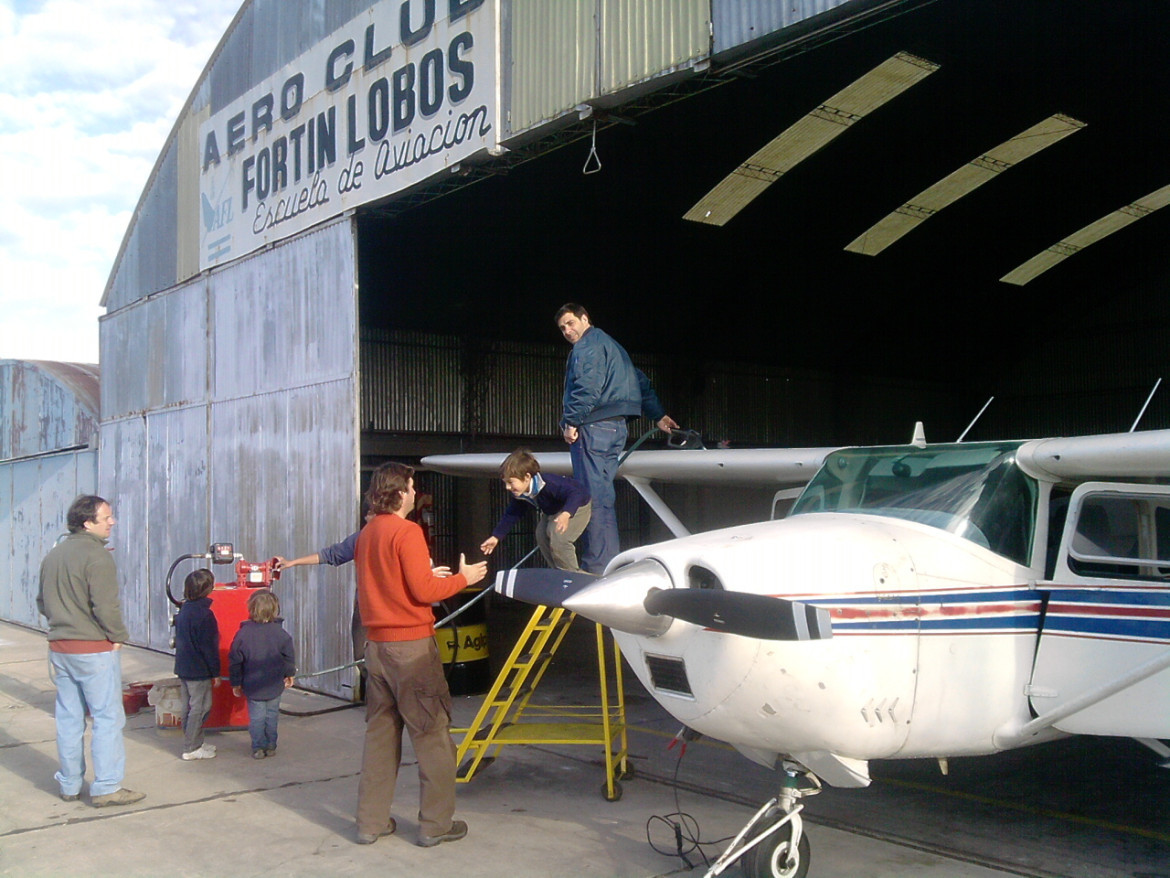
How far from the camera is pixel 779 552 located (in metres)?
3.94

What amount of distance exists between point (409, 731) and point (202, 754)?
2.72 meters

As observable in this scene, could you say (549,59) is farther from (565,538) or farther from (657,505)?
(565,538)

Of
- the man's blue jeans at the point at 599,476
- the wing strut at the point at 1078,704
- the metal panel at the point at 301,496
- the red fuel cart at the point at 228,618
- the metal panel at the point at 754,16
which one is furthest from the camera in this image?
the metal panel at the point at 301,496

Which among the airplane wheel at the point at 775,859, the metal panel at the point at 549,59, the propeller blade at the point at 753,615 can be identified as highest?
the metal panel at the point at 549,59

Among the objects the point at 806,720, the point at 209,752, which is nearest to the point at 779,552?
the point at 806,720

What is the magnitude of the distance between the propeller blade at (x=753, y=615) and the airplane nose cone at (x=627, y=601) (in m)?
0.23

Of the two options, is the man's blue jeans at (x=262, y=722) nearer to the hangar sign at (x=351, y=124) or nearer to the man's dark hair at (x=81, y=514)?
the man's dark hair at (x=81, y=514)

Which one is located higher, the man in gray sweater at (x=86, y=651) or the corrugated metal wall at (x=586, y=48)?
the corrugated metal wall at (x=586, y=48)

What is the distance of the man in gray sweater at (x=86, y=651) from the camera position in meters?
5.64

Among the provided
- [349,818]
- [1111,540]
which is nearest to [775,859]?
[1111,540]

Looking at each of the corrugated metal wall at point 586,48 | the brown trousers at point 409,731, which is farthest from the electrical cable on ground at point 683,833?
the corrugated metal wall at point 586,48

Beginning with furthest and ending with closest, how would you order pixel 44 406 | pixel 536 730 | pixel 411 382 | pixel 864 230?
1. pixel 44 406
2. pixel 411 382
3. pixel 864 230
4. pixel 536 730

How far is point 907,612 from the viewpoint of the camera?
4.11 meters

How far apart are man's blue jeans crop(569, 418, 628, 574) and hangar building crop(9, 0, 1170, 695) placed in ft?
7.86
